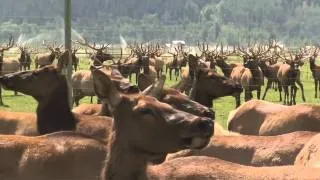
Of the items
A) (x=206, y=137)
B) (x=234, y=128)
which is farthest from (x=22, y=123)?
(x=206, y=137)

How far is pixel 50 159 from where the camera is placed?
755 cm

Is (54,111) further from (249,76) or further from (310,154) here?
(249,76)

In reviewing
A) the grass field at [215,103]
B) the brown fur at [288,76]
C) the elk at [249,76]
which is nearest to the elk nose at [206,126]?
the grass field at [215,103]

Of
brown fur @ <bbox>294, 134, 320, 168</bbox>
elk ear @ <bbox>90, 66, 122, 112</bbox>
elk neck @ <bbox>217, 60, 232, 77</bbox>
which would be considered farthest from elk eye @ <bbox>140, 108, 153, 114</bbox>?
elk neck @ <bbox>217, 60, 232, 77</bbox>

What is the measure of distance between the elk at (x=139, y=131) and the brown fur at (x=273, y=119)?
5.90m

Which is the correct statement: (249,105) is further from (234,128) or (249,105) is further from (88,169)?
(88,169)

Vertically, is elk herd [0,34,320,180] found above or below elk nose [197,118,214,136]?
below

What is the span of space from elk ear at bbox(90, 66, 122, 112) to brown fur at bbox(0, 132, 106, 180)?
1.77 meters

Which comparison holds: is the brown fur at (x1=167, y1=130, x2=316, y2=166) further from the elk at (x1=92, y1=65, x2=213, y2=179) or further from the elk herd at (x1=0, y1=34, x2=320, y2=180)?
the elk at (x1=92, y1=65, x2=213, y2=179)

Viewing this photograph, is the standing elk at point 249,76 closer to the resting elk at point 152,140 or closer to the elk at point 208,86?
the elk at point 208,86

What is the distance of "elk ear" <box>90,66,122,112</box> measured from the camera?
5875 mm

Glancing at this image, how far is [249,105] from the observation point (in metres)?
12.9

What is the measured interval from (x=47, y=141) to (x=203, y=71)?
16.5ft

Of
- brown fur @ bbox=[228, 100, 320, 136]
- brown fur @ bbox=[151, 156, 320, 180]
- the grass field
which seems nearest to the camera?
brown fur @ bbox=[151, 156, 320, 180]
